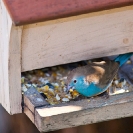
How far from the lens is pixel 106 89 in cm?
264

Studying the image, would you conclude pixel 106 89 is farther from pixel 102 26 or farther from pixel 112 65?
pixel 102 26

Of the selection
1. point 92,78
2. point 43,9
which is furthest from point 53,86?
point 43,9

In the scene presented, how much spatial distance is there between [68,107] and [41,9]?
0.49m

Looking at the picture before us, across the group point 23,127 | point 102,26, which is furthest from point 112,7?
point 23,127

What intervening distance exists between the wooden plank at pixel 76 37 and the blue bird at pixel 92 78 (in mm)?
104

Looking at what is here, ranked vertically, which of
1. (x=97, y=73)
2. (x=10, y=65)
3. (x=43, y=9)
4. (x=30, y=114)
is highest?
(x=43, y=9)

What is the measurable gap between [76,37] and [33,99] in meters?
0.36

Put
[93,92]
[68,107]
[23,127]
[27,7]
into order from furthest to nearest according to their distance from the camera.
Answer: [23,127] → [93,92] → [68,107] → [27,7]

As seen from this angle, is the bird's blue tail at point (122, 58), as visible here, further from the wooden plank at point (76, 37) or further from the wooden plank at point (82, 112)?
the wooden plank at point (82, 112)

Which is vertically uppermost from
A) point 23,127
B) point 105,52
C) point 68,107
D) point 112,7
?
point 112,7

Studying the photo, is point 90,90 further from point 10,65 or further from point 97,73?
point 10,65

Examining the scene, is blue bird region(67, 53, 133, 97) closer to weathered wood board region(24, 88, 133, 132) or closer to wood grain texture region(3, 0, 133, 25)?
weathered wood board region(24, 88, 133, 132)

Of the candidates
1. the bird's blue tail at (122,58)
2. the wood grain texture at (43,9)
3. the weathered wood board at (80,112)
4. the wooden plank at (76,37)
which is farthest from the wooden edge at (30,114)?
the bird's blue tail at (122,58)

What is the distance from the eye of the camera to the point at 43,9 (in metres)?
2.23
